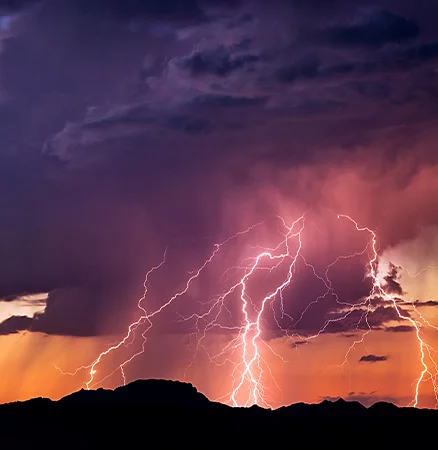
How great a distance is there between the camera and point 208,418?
67625 mm

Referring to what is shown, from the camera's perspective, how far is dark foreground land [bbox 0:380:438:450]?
61406 mm

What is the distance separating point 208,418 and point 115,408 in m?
7.19

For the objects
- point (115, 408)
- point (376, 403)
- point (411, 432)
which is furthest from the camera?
point (376, 403)

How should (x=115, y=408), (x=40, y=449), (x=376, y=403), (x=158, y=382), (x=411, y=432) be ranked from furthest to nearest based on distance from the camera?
(x=158, y=382)
(x=376, y=403)
(x=115, y=408)
(x=411, y=432)
(x=40, y=449)

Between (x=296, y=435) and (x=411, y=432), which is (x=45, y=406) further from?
(x=411, y=432)

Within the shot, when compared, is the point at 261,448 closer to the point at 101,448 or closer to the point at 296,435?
the point at 296,435

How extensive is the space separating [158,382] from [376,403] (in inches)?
964

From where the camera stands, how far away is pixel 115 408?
68250mm

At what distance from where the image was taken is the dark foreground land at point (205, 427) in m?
61.4

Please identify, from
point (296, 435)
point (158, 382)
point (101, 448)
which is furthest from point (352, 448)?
point (158, 382)

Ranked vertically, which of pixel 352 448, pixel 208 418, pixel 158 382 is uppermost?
pixel 158 382

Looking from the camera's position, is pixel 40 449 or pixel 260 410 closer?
pixel 40 449

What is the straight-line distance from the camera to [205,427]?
65375 mm

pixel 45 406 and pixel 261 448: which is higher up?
pixel 45 406
